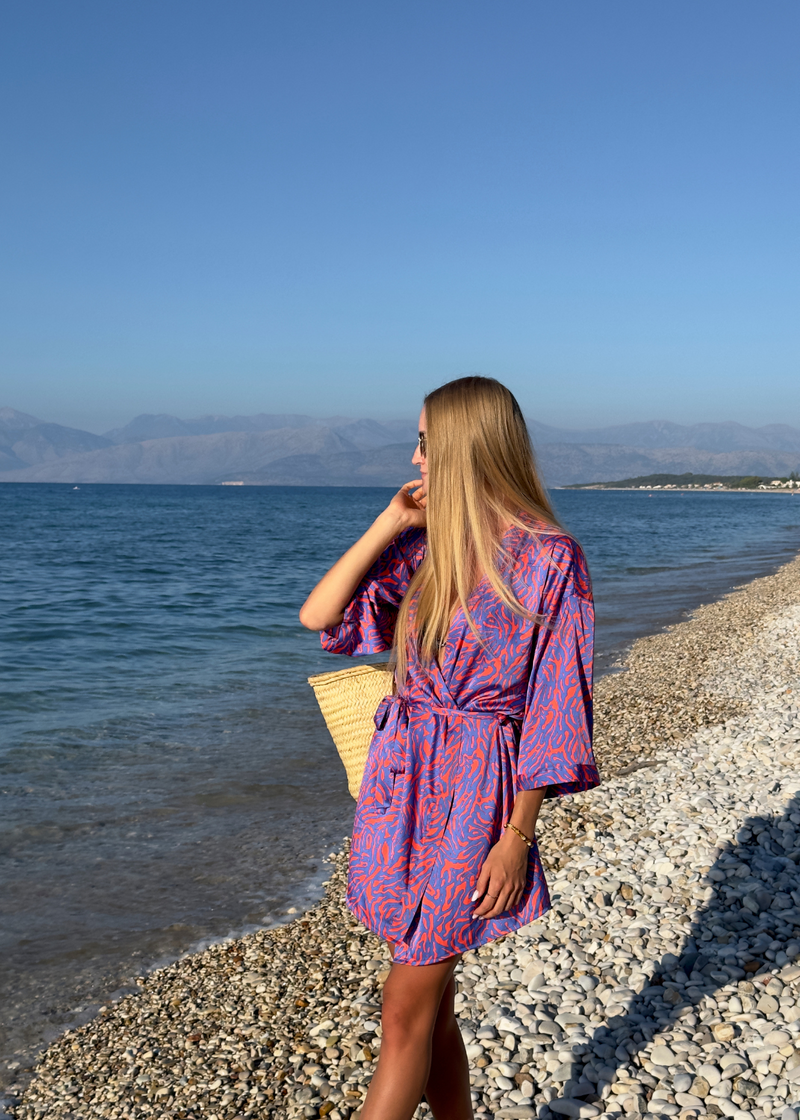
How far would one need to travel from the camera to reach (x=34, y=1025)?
430 centimetres

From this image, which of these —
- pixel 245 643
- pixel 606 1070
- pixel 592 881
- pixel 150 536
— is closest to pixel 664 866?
pixel 592 881

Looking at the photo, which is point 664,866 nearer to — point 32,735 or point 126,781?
point 126,781

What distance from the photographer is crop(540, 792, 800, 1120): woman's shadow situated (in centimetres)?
305

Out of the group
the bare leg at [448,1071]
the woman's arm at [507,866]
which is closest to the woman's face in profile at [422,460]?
the woman's arm at [507,866]

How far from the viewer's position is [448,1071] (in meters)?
2.37

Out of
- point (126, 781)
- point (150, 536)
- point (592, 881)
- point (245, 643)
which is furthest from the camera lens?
point (150, 536)

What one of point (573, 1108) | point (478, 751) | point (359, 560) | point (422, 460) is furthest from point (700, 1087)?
point (422, 460)

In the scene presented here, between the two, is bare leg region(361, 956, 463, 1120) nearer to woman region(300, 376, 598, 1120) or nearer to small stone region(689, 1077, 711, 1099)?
woman region(300, 376, 598, 1120)

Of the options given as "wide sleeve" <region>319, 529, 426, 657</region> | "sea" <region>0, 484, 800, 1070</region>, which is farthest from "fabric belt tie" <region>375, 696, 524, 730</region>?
"sea" <region>0, 484, 800, 1070</region>

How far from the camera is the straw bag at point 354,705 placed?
2.43m

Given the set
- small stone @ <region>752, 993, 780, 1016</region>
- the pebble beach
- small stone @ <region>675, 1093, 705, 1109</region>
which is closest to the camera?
small stone @ <region>675, 1093, 705, 1109</region>

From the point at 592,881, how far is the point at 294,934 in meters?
1.68

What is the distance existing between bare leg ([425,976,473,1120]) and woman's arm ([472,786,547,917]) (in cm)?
35

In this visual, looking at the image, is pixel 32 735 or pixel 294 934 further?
pixel 32 735
